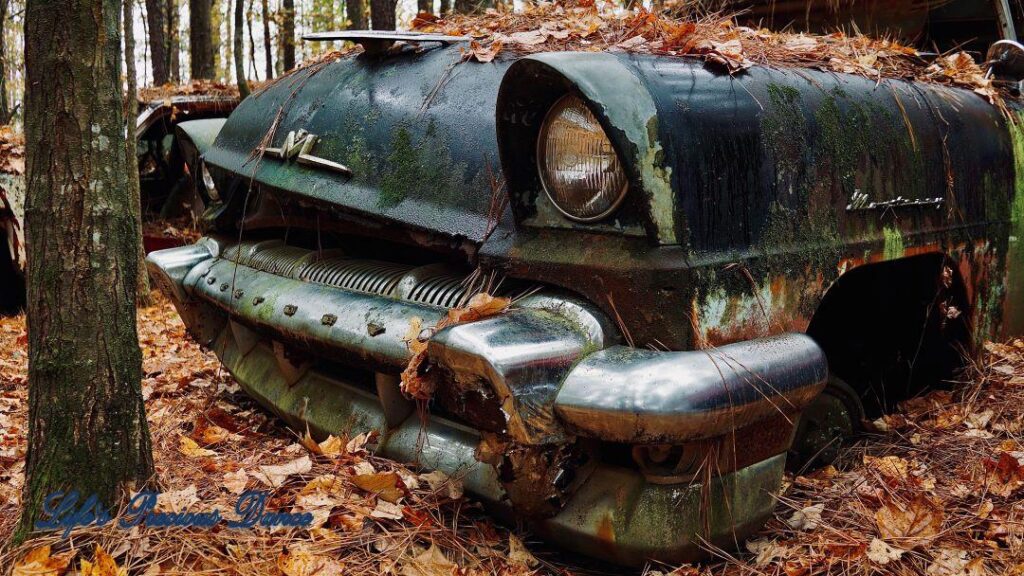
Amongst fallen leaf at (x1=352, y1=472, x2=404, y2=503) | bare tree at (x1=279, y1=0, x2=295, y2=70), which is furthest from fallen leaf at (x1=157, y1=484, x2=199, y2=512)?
bare tree at (x1=279, y1=0, x2=295, y2=70)

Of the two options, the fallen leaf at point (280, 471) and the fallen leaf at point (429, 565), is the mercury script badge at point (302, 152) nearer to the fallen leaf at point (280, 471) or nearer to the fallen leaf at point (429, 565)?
the fallen leaf at point (280, 471)

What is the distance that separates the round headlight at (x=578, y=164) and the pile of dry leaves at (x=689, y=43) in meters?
0.32

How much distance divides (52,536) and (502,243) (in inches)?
44.6

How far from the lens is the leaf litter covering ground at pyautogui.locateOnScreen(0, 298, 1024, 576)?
1804 mm

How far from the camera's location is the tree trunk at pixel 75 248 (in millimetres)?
1787

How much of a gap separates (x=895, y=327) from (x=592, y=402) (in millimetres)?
1469

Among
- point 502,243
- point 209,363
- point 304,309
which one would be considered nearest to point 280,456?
point 304,309

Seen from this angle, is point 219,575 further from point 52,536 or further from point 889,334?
point 889,334

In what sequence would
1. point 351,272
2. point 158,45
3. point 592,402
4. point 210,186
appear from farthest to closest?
point 158,45
point 210,186
point 351,272
point 592,402

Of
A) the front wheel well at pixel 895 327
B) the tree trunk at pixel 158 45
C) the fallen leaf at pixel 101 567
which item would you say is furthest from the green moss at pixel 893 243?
the tree trunk at pixel 158 45

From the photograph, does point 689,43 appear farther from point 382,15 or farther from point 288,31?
point 288,31

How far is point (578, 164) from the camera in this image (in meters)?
1.80

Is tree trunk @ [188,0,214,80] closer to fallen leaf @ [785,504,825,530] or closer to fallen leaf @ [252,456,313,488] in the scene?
fallen leaf @ [252,456,313,488]

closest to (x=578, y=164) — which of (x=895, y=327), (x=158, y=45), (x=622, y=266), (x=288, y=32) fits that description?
(x=622, y=266)
